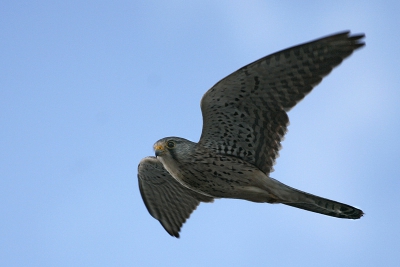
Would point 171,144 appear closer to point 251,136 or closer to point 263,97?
point 251,136

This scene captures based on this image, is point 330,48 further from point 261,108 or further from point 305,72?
point 261,108

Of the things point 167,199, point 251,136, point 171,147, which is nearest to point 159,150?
point 171,147

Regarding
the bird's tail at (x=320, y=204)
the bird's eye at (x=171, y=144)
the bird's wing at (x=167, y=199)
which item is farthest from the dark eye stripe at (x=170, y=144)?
the bird's wing at (x=167, y=199)

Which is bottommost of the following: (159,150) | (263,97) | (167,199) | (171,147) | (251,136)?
(167,199)

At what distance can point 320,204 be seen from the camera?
29.5ft

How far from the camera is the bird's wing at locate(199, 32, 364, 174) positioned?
28.3 feet

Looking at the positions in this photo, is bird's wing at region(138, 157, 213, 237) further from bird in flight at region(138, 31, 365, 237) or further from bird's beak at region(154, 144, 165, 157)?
bird's beak at region(154, 144, 165, 157)

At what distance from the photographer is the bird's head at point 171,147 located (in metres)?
8.98

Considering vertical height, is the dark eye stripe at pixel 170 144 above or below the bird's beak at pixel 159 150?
above

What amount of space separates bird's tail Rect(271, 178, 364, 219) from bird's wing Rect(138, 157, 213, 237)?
6.60 feet

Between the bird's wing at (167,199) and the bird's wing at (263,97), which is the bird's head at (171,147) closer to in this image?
the bird's wing at (263,97)

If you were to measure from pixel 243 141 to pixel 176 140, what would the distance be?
0.94 metres

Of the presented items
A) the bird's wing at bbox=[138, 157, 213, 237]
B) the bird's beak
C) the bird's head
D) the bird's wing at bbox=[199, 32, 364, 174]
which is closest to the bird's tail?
the bird's wing at bbox=[199, 32, 364, 174]

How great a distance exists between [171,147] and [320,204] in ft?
6.94
